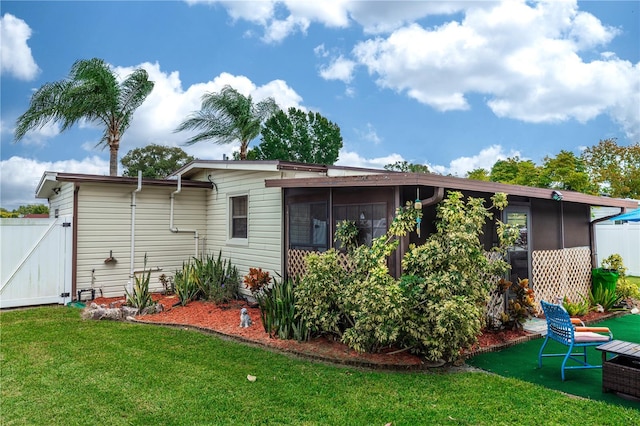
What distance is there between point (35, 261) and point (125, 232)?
186 cm

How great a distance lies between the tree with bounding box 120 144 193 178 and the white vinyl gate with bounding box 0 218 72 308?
84.2 ft

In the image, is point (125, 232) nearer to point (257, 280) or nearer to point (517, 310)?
point (257, 280)

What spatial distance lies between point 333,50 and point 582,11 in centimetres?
1014

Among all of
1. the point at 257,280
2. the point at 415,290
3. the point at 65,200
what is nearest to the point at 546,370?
the point at 415,290

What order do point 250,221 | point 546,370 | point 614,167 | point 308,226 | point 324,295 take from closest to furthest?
point 546,370 < point 324,295 < point 308,226 < point 250,221 < point 614,167

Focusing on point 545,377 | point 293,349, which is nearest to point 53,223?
point 293,349

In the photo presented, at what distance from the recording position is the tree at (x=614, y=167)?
2375 centimetres

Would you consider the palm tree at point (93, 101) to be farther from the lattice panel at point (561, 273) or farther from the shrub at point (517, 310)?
the lattice panel at point (561, 273)

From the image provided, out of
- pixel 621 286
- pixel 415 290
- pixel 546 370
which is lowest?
pixel 546 370

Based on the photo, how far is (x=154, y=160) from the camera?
33.7 meters

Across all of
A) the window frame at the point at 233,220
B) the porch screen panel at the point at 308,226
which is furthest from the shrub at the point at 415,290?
the window frame at the point at 233,220

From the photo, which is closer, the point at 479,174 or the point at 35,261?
the point at 35,261

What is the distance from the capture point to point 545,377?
462 centimetres

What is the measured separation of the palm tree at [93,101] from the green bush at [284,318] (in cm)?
1223
